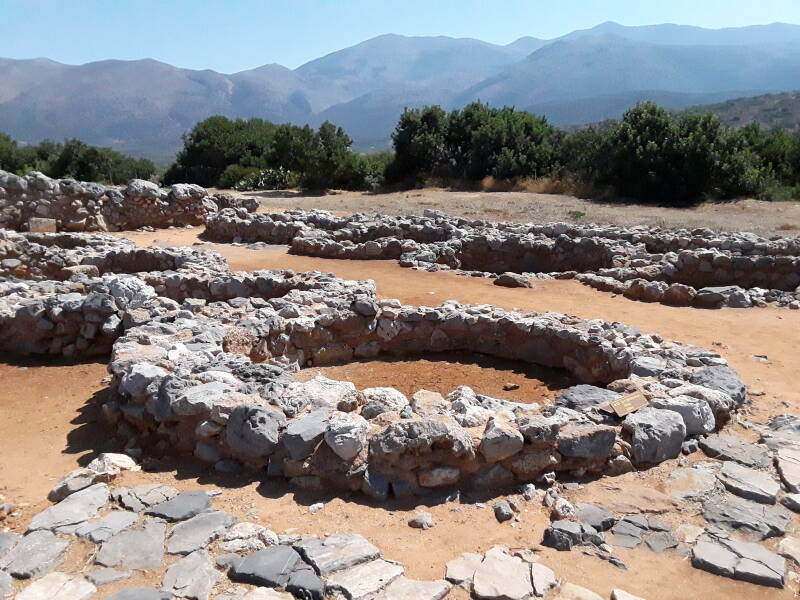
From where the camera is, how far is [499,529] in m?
4.52

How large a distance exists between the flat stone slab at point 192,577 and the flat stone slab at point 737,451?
4.19 meters

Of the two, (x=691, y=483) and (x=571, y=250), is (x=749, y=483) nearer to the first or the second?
(x=691, y=483)

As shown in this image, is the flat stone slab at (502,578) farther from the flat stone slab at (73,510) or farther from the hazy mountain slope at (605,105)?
the hazy mountain slope at (605,105)

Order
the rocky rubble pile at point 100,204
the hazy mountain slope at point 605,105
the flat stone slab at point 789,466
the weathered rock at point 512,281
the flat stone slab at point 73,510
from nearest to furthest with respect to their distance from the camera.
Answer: the flat stone slab at point 73,510 < the flat stone slab at point 789,466 < the weathered rock at point 512,281 < the rocky rubble pile at point 100,204 < the hazy mountain slope at point 605,105

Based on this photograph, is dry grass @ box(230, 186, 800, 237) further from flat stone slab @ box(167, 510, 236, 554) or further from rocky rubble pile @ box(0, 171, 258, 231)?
flat stone slab @ box(167, 510, 236, 554)

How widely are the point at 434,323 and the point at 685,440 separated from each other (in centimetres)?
394

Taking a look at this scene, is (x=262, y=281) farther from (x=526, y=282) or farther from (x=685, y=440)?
(x=685, y=440)

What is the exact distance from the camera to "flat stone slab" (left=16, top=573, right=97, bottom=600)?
3.59 metres

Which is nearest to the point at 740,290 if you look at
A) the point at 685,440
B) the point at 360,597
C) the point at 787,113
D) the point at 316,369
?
the point at 685,440

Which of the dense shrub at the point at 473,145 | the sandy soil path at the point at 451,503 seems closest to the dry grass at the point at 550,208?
the dense shrub at the point at 473,145

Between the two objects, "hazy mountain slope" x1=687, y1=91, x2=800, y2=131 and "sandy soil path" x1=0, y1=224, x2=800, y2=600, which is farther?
"hazy mountain slope" x1=687, y1=91, x2=800, y2=131

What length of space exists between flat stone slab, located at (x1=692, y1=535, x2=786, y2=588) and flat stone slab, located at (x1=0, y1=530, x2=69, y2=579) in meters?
4.10

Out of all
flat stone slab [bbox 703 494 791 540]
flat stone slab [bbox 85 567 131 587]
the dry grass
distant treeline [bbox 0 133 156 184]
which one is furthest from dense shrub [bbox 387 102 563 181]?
flat stone slab [bbox 85 567 131 587]

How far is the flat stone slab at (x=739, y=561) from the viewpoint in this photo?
396 cm
